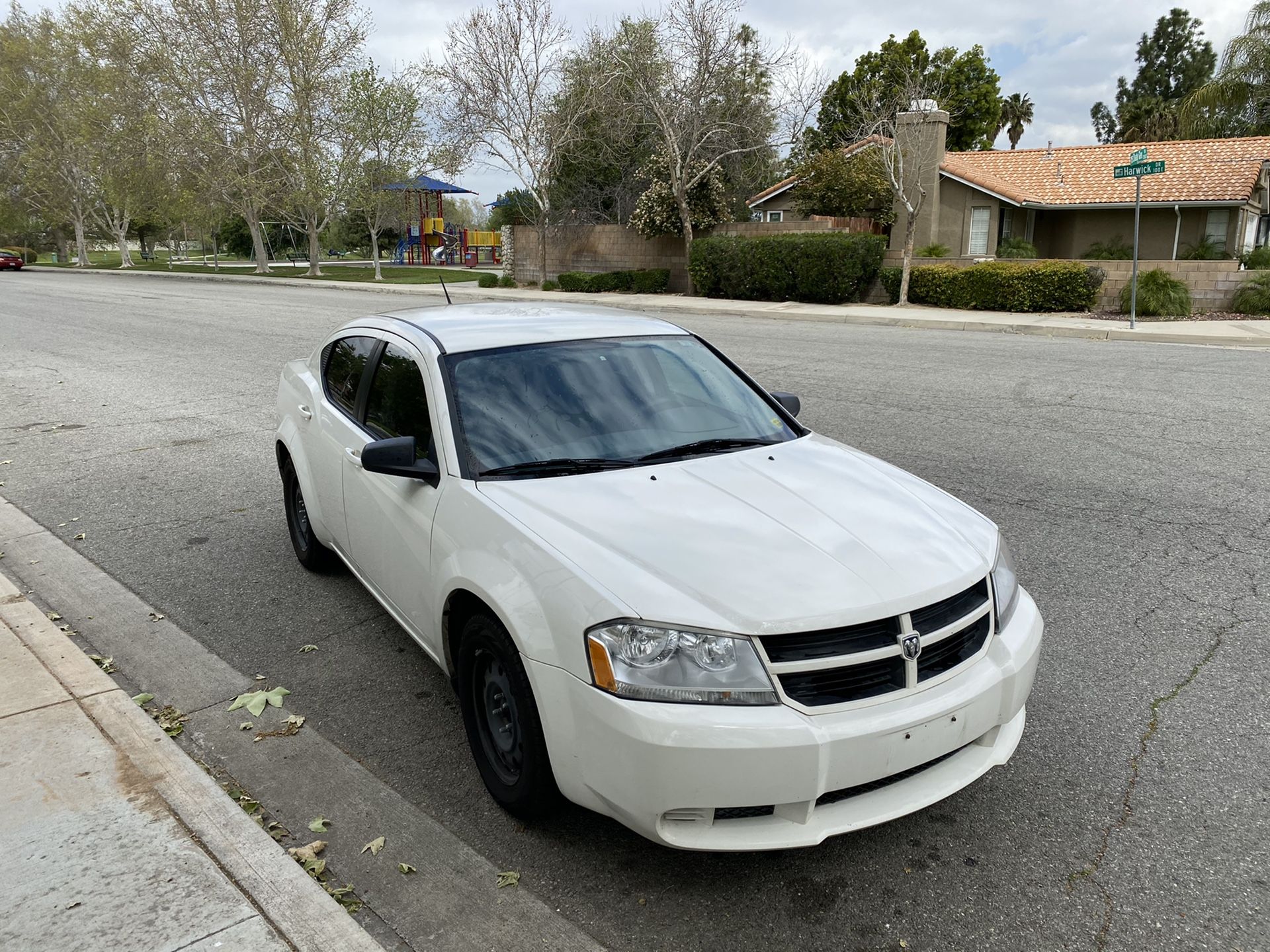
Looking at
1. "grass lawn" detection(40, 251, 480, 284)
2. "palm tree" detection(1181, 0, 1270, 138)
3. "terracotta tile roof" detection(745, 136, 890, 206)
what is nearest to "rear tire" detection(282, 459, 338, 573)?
"terracotta tile roof" detection(745, 136, 890, 206)

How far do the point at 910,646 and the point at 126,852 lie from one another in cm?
244

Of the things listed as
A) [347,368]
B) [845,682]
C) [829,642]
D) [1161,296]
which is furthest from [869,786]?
[1161,296]

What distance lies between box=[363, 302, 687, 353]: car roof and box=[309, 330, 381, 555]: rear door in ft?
0.77

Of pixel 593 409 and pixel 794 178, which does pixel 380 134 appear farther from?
pixel 593 409

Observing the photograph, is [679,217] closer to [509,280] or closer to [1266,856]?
[509,280]

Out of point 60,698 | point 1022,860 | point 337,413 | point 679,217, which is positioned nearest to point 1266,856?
point 1022,860

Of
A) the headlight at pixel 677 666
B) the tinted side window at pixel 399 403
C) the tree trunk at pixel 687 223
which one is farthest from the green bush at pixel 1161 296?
the headlight at pixel 677 666

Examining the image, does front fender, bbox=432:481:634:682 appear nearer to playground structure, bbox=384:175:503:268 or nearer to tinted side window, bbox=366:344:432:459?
tinted side window, bbox=366:344:432:459

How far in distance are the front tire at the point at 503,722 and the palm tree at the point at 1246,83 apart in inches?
1532

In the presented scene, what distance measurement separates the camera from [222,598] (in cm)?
505

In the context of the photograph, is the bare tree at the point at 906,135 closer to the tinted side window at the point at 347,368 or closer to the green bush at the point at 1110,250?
the green bush at the point at 1110,250

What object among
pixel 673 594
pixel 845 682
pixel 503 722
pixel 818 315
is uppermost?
pixel 818 315

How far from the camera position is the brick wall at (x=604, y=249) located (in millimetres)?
30406

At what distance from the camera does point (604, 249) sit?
32.6m
